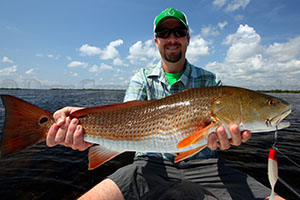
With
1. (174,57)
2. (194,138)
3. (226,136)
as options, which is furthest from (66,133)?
(174,57)

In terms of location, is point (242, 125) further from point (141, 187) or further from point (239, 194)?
point (141, 187)

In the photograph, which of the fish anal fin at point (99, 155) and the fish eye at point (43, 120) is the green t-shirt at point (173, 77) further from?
the fish eye at point (43, 120)

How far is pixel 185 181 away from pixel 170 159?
48 cm

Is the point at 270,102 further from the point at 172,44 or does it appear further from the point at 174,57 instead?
the point at 172,44

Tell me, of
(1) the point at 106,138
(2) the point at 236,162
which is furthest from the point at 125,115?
(2) the point at 236,162

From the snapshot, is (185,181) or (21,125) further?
(185,181)

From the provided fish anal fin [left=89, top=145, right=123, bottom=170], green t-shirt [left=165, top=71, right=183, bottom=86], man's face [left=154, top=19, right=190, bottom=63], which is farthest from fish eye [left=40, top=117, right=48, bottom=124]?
man's face [left=154, top=19, right=190, bottom=63]

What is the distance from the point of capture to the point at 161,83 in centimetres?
386

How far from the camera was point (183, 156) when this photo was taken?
244 cm

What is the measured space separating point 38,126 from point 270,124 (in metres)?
3.44

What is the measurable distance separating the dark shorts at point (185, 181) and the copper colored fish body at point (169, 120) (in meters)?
0.68

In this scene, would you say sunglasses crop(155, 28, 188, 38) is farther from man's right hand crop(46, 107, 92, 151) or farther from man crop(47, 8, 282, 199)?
man's right hand crop(46, 107, 92, 151)

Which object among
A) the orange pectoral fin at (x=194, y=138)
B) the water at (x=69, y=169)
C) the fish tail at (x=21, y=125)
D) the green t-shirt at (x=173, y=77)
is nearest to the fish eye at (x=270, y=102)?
the orange pectoral fin at (x=194, y=138)

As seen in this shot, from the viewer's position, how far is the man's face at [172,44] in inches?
149
